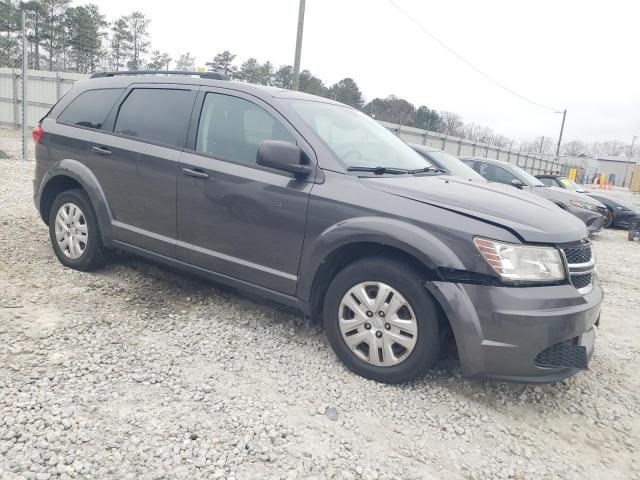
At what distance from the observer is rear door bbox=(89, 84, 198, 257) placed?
3807 millimetres

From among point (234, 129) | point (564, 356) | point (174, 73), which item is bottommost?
point (564, 356)

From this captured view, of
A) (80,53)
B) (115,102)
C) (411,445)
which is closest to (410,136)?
(115,102)

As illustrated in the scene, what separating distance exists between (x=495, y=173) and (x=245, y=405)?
27.4 feet

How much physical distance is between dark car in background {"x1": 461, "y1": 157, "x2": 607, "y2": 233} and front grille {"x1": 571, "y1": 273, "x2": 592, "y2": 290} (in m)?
6.74

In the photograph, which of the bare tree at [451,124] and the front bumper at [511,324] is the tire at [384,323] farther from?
the bare tree at [451,124]

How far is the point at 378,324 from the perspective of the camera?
9.70ft

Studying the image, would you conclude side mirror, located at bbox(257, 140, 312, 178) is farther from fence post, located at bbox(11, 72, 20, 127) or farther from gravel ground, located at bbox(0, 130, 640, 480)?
fence post, located at bbox(11, 72, 20, 127)

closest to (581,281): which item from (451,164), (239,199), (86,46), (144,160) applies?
(239,199)

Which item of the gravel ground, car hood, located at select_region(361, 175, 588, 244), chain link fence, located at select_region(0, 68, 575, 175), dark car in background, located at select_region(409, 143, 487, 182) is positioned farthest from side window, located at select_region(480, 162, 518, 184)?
chain link fence, located at select_region(0, 68, 575, 175)

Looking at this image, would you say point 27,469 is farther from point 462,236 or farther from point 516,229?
point 516,229

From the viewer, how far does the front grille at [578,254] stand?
2.82 metres

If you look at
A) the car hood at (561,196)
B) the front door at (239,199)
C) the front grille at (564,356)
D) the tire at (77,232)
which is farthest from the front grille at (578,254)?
the car hood at (561,196)

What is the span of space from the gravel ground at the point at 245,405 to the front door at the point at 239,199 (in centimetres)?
53

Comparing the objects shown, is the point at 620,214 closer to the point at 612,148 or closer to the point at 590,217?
the point at 590,217
